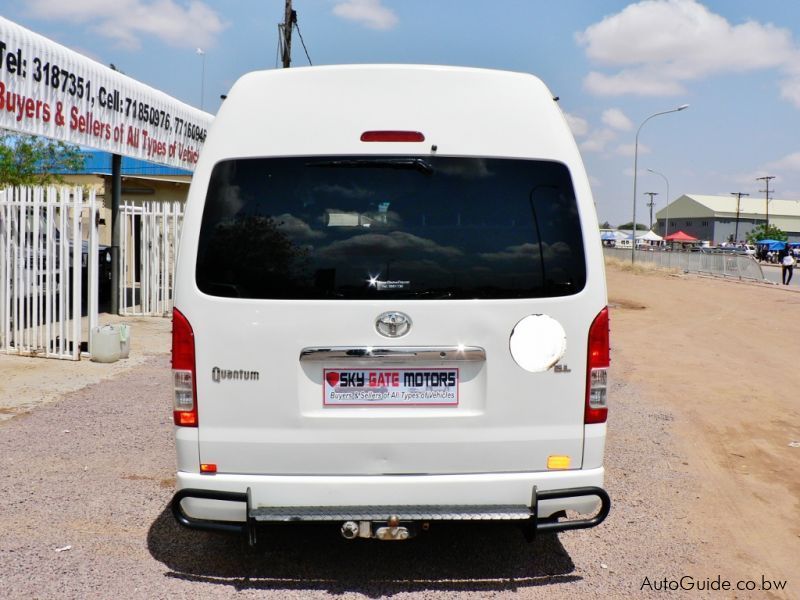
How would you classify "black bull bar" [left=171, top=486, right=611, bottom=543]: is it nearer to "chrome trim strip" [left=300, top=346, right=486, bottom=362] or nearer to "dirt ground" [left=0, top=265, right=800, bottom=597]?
"chrome trim strip" [left=300, top=346, right=486, bottom=362]

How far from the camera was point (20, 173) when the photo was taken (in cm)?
2505

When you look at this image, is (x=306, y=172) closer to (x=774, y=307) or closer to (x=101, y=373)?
(x=101, y=373)

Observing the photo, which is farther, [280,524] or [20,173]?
[20,173]

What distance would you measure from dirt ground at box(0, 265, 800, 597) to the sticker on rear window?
1616mm

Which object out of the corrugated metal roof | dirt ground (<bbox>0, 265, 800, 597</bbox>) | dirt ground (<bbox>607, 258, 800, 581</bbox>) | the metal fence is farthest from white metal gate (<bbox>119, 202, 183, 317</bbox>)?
the corrugated metal roof

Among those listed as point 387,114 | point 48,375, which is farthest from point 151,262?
point 387,114

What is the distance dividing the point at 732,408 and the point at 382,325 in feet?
21.1

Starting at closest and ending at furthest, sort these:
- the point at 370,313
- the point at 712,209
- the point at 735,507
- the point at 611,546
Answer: the point at 370,313 < the point at 611,546 < the point at 735,507 < the point at 712,209

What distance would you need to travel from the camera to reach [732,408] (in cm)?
855

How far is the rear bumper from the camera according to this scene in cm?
348

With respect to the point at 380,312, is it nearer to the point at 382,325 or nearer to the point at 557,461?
the point at 382,325

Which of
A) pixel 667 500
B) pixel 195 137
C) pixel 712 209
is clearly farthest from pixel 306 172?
pixel 712 209

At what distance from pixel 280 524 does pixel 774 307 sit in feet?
71.9

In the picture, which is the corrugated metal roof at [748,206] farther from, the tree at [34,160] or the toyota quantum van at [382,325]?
the toyota quantum van at [382,325]
